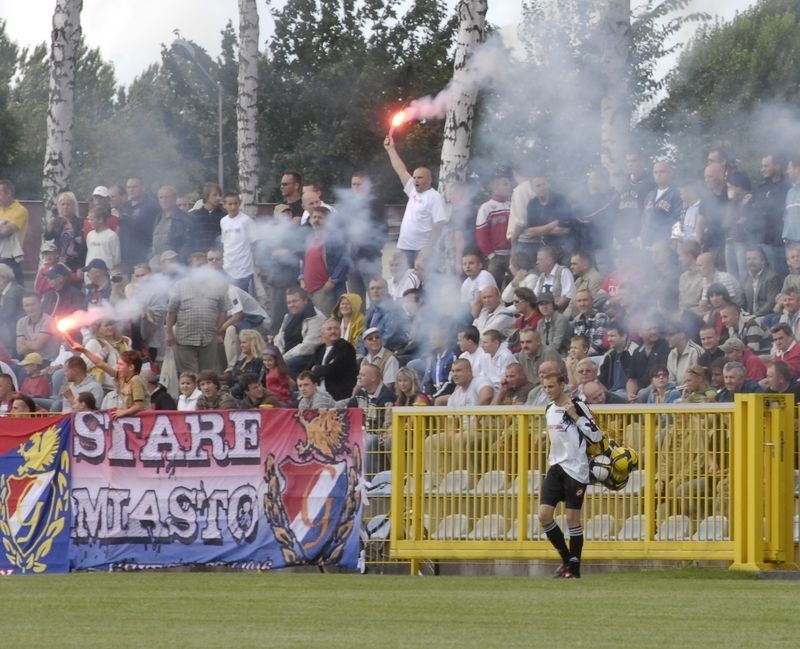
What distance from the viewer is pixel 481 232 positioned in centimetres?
2383

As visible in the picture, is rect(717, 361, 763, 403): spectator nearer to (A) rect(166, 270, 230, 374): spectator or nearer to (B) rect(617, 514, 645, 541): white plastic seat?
(B) rect(617, 514, 645, 541): white plastic seat

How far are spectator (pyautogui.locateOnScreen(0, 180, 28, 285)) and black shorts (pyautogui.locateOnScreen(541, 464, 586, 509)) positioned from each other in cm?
1257

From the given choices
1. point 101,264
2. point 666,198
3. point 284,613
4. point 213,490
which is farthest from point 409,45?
point 284,613

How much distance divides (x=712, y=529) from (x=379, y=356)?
18.5 feet

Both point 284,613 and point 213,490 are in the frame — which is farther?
point 213,490

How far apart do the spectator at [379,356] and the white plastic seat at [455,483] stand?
3018 millimetres

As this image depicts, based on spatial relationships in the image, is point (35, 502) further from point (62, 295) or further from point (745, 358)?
point (745, 358)

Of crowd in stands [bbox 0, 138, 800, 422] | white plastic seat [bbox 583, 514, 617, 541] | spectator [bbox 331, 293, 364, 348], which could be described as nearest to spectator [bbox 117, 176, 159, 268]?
crowd in stands [bbox 0, 138, 800, 422]

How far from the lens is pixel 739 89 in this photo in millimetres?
40531

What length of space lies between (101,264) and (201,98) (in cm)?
3935

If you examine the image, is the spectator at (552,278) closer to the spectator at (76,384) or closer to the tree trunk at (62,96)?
the spectator at (76,384)

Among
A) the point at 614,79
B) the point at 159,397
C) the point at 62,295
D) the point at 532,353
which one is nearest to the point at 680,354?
the point at 532,353

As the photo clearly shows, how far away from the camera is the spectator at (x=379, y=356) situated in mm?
21375

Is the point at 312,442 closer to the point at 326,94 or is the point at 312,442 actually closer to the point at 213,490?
the point at 213,490
